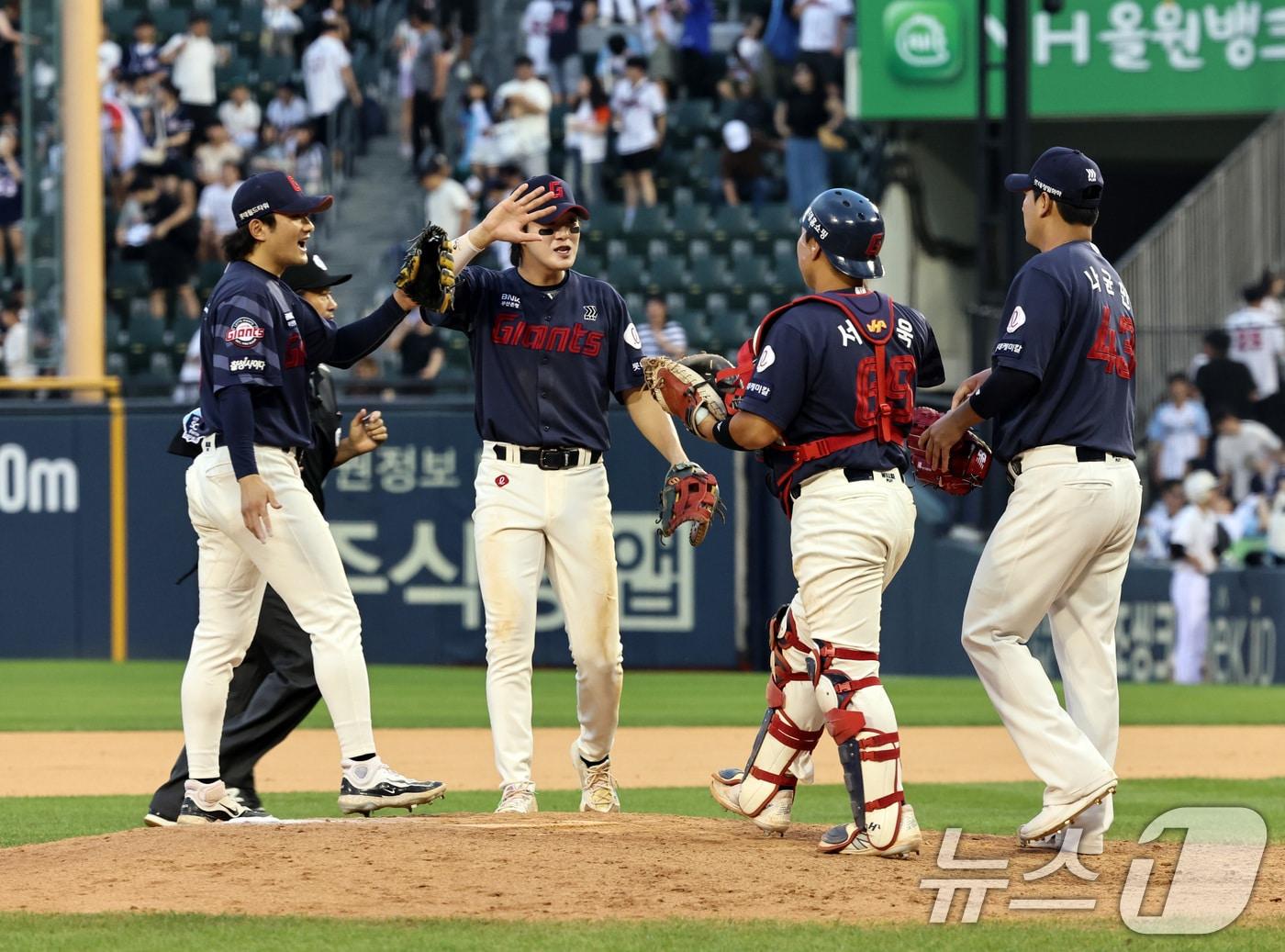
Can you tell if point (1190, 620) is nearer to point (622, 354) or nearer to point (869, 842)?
point (622, 354)

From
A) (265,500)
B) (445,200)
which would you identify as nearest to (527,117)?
(445,200)

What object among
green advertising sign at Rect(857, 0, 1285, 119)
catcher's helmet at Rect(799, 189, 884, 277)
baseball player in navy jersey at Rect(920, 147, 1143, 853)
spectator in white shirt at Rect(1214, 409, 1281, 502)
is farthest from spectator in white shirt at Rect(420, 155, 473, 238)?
baseball player in navy jersey at Rect(920, 147, 1143, 853)

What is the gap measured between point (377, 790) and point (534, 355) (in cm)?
162

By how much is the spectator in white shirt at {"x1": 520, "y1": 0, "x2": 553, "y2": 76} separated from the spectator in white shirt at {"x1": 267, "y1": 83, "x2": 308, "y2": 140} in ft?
7.99

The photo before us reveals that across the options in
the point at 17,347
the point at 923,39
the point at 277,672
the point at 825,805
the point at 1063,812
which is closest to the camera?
the point at 1063,812

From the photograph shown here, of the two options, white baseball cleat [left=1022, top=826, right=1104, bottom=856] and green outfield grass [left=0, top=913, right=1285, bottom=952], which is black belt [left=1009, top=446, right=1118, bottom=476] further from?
green outfield grass [left=0, top=913, right=1285, bottom=952]

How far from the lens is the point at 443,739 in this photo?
10742mm

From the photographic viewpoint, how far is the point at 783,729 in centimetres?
619

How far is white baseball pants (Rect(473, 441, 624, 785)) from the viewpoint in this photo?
22.7 feet

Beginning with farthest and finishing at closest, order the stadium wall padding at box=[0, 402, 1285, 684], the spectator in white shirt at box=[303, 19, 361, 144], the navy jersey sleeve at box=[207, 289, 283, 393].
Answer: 1. the spectator in white shirt at box=[303, 19, 361, 144]
2. the stadium wall padding at box=[0, 402, 1285, 684]
3. the navy jersey sleeve at box=[207, 289, 283, 393]

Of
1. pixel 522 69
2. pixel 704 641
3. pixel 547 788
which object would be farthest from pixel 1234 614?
pixel 522 69

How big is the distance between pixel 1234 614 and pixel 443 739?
6012 mm

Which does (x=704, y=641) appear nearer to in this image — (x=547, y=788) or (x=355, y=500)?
(x=355, y=500)

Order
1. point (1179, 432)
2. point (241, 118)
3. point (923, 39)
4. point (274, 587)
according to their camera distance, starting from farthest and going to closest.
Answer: point (241, 118) < point (923, 39) < point (1179, 432) < point (274, 587)
